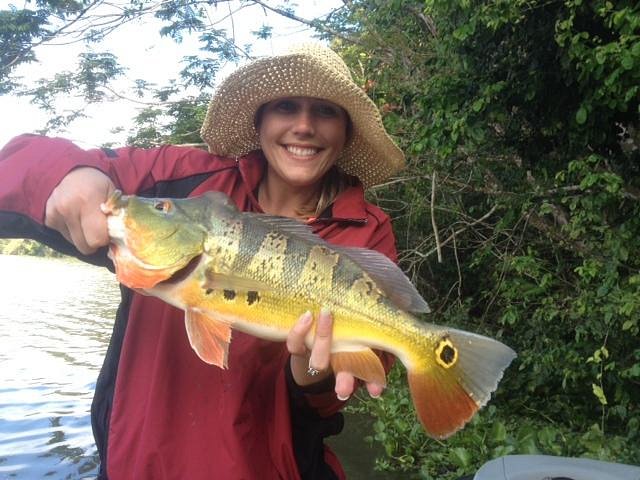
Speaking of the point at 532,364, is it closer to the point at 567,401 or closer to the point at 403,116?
the point at 567,401

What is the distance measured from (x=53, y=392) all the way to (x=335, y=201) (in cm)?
774

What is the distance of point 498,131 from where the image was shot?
19.5ft

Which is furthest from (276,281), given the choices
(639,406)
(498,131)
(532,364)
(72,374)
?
(72,374)

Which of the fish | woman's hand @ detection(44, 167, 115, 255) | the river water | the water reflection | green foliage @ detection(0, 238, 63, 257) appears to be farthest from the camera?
green foliage @ detection(0, 238, 63, 257)

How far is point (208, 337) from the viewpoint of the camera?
192 centimetres

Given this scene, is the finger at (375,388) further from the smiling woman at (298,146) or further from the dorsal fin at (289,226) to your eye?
the smiling woman at (298,146)

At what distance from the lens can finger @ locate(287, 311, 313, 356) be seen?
1.95 meters

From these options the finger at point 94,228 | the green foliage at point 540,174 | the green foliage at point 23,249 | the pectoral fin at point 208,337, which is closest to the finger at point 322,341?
the pectoral fin at point 208,337

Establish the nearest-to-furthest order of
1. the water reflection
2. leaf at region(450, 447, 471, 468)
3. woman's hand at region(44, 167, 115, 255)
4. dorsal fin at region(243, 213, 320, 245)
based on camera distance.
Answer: woman's hand at region(44, 167, 115, 255) < dorsal fin at region(243, 213, 320, 245) < leaf at region(450, 447, 471, 468) < the water reflection

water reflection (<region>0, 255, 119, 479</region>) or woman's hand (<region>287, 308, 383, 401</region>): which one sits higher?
woman's hand (<region>287, 308, 383, 401</region>)

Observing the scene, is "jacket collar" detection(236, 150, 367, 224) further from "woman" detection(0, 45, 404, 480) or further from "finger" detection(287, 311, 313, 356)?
"finger" detection(287, 311, 313, 356)

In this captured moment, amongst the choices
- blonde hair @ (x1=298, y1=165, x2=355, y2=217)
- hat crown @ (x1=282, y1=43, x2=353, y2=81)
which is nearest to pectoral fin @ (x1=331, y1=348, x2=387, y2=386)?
blonde hair @ (x1=298, y1=165, x2=355, y2=217)

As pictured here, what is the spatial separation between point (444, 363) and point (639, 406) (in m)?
4.53

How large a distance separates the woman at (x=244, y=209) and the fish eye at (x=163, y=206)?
0.59 feet
